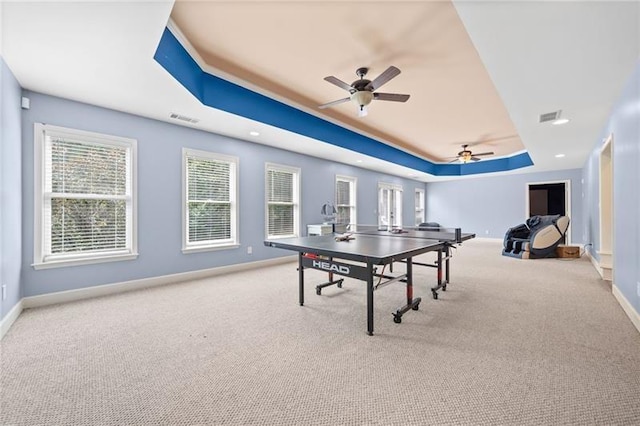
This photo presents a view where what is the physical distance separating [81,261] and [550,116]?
21.0 feet

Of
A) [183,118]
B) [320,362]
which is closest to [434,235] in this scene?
[320,362]

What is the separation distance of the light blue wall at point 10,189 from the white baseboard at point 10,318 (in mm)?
43

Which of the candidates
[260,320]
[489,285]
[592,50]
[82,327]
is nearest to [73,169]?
[82,327]

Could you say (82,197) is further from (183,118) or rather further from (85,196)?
(183,118)

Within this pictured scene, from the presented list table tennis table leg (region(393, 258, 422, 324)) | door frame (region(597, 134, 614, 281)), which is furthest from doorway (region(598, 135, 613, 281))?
table tennis table leg (region(393, 258, 422, 324))

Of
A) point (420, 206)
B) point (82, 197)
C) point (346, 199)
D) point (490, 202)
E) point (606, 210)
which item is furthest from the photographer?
point (420, 206)

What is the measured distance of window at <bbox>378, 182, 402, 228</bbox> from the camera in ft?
29.3

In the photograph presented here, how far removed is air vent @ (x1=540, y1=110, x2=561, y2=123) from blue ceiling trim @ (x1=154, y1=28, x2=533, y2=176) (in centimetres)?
310

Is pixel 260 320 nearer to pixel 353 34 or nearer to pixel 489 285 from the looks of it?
pixel 353 34

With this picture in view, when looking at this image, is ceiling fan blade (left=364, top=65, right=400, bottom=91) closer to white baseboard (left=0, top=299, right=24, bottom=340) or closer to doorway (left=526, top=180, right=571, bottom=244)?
white baseboard (left=0, top=299, right=24, bottom=340)

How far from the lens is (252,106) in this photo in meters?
3.98

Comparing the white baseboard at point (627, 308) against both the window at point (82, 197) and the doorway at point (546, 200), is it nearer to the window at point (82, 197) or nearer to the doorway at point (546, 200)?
the window at point (82, 197)

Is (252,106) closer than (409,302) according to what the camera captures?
No

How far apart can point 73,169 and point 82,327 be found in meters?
1.92
